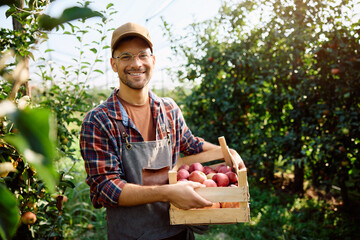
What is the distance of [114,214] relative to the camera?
63.1 inches

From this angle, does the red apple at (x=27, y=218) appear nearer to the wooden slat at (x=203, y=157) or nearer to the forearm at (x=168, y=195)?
the forearm at (x=168, y=195)

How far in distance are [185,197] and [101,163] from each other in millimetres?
430

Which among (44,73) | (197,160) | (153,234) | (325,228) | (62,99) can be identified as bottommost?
(325,228)

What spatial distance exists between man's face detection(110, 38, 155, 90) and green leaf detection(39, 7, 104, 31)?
4.54 ft

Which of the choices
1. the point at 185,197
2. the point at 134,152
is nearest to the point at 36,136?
the point at 185,197

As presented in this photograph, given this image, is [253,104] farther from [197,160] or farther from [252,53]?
[197,160]

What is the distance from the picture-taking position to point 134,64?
163 cm

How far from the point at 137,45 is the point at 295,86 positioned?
229cm

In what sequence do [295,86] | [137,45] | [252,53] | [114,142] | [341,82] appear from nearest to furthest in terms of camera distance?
[114,142] → [137,45] → [341,82] → [295,86] → [252,53]

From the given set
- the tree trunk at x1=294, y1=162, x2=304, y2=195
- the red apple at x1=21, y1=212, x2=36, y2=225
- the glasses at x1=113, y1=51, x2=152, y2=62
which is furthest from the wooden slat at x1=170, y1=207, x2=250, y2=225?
the tree trunk at x1=294, y1=162, x2=304, y2=195

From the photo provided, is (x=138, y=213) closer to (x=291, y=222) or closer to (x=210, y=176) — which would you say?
(x=210, y=176)

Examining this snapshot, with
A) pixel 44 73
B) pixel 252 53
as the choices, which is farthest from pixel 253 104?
pixel 44 73

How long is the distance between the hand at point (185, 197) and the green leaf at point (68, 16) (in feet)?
3.79

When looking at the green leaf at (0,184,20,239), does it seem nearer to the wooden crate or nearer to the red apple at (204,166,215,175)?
the wooden crate
